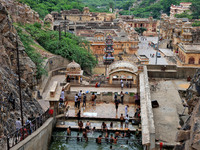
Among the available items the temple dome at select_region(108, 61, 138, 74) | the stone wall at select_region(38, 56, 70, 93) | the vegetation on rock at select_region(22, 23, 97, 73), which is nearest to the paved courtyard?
the temple dome at select_region(108, 61, 138, 74)

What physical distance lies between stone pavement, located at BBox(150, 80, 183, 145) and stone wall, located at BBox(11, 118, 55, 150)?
19.2 ft

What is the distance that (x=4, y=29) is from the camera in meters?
22.4

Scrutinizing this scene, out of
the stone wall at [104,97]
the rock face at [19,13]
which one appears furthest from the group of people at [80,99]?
the rock face at [19,13]

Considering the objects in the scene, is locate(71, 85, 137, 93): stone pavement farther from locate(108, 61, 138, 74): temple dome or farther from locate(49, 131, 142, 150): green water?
locate(49, 131, 142, 150): green water

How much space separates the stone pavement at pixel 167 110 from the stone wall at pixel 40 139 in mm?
5866

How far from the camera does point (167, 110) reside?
18.8 meters

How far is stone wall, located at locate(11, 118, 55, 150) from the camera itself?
14.6 m

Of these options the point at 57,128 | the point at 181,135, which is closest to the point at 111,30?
the point at 57,128

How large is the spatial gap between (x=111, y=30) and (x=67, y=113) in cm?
4533

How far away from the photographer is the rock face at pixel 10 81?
54.2ft

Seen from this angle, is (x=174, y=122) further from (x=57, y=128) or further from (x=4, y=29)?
(x=4, y=29)

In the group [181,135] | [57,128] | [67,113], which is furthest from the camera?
[67,113]

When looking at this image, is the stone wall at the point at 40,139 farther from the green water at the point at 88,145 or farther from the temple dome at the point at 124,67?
the temple dome at the point at 124,67

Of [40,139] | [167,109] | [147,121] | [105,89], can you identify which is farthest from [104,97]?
[147,121]
